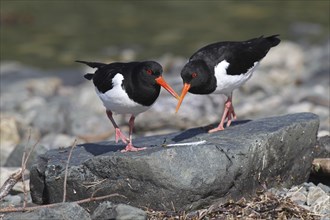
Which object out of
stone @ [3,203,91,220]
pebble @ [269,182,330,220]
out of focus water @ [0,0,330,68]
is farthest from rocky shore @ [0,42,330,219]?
out of focus water @ [0,0,330,68]

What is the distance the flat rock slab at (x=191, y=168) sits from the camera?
19.2ft

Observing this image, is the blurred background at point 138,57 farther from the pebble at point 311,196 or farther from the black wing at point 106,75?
the pebble at point 311,196

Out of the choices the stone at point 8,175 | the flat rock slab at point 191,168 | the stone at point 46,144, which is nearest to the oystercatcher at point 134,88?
the flat rock slab at point 191,168

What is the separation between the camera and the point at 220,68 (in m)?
7.30

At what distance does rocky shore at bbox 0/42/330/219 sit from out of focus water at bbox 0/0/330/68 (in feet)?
9.33

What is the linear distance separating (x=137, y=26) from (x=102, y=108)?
26.1 feet

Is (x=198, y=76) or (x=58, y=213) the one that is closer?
(x=58, y=213)

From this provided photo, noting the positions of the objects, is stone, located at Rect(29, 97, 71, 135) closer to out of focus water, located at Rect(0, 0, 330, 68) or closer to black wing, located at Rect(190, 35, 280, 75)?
black wing, located at Rect(190, 35, 280, 75)

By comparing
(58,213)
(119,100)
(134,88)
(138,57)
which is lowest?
(58,213)

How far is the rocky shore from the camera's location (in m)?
10.0

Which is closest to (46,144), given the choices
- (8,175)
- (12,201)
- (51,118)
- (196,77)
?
(51,118)

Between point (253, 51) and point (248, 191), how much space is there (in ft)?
6.48

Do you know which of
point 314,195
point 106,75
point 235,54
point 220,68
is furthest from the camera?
point 235,54

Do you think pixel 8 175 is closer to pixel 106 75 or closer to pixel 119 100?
pixel 106 75
